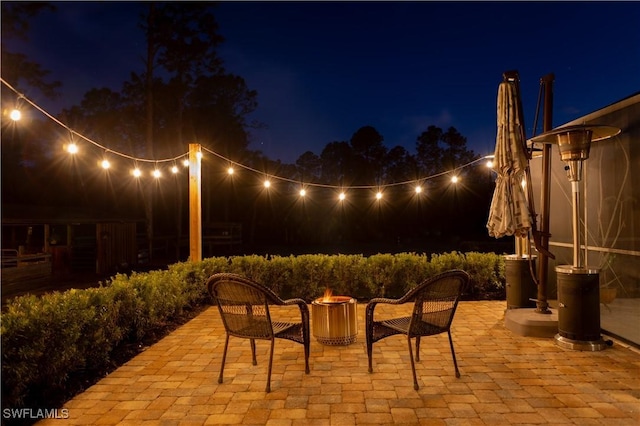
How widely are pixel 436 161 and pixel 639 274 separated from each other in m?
27.5

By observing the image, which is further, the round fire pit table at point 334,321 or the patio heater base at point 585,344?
the round fire pit table at point 334,321

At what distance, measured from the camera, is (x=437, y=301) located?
353 cm

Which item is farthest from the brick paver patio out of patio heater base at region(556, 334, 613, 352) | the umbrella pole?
the umbrella pole

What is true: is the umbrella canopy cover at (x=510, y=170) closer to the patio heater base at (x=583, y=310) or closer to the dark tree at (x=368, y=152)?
the patio heater base at (x=583, y=310)

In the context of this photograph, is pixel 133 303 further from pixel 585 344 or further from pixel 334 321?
pixel 585 344

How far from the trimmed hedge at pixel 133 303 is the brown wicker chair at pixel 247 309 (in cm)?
127

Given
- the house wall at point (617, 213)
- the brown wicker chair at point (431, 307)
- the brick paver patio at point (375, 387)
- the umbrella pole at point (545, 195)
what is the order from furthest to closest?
the umbrella pole at point (545, 195)
the house wall at point (617, 213)
the brown wicker chair at point (431, 307)
the brick paver patio at point (375, 387)

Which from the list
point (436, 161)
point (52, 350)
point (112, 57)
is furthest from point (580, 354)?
point (436, 161)

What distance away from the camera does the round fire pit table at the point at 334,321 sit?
436cm

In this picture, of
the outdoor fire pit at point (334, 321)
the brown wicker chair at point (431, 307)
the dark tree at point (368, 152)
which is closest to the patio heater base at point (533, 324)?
the brown wicker chair at point (431, 307)

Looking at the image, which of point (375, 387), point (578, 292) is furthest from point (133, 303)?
point (578, 292)

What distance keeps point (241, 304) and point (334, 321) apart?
1250 mm

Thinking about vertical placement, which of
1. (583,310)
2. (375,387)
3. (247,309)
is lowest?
(375,387)

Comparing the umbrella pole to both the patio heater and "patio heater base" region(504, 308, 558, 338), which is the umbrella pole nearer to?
"patio heater base" region(504, 308, 558, 338)
